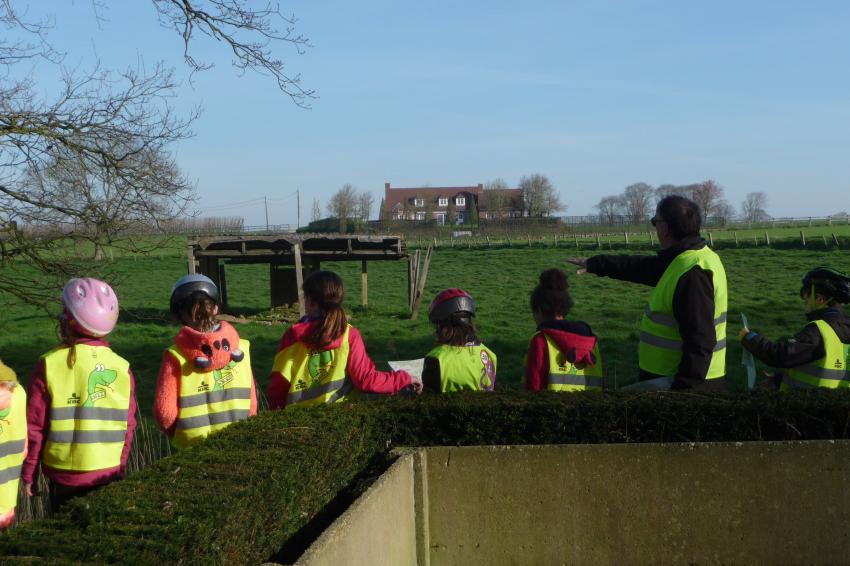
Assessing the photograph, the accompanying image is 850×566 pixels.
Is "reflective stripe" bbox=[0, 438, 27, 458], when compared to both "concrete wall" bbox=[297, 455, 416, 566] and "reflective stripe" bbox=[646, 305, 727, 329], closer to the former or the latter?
"concrete wall" bbox=[297, 455, 416, 566]

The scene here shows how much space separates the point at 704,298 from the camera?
4336mm

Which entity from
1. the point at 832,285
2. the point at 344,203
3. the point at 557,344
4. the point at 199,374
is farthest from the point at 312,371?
the point at 344,203

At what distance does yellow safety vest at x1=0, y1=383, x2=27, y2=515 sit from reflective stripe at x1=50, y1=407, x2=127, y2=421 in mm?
180

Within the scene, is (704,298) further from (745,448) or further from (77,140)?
(77,140)

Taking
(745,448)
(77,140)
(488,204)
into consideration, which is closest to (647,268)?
(745,448)

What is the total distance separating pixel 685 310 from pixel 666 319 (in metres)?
0.17

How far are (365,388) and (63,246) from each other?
492 centimetres

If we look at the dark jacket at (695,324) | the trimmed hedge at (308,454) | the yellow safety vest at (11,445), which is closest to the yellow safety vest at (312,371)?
the trimmed hedge at (308,454)

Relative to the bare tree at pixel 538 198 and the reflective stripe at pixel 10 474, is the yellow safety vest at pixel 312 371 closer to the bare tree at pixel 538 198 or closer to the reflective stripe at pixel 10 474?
the reflective stripe at pixel 10 474

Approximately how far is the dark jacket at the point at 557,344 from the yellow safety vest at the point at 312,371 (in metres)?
1.09

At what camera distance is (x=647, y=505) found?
159 inches

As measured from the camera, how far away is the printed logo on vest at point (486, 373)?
4875mm

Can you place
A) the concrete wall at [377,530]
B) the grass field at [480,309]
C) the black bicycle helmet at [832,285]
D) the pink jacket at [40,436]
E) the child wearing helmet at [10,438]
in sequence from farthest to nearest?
the grass field at [480,309] → the black bicycle helmet at [832,285] → the pink jacket at [40,436] → the child wearing helmet at [10,438] → the concrete wall at [377,530]

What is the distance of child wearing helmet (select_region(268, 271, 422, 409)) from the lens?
15.0 ft
